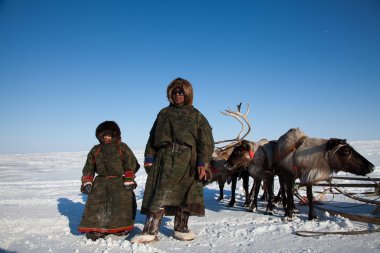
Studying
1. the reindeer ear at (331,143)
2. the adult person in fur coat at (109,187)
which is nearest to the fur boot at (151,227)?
the adult person in fur coat at (109,187)

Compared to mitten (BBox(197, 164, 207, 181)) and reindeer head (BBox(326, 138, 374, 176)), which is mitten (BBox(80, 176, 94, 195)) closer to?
mitten (BBox(197, 164, 207, 181))

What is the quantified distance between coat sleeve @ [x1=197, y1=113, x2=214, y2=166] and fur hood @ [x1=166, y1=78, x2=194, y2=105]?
29 cm

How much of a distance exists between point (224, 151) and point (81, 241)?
4.09 metres

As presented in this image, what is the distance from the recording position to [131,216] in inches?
152

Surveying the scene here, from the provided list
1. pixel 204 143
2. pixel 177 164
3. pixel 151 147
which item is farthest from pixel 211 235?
pixel 151 147

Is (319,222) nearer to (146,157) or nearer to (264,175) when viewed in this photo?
(264,175)

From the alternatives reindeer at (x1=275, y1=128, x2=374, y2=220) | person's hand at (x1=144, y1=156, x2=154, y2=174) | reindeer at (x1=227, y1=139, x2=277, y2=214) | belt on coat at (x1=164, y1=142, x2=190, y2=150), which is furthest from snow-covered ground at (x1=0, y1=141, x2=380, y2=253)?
belt on coat at (x1=164, y1=142, x2=190, y2=150)

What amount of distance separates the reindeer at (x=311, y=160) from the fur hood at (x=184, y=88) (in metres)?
2.02

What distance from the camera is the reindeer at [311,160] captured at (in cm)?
418

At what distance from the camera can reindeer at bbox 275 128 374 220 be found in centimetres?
418

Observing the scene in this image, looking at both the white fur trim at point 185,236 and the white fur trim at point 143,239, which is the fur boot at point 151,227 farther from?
the white fur trim at point 185,236

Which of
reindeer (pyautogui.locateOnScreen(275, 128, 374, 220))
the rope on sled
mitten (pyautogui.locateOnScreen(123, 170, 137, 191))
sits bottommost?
the rope on sled

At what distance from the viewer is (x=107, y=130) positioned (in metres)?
4.04

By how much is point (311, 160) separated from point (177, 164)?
7.35ft
